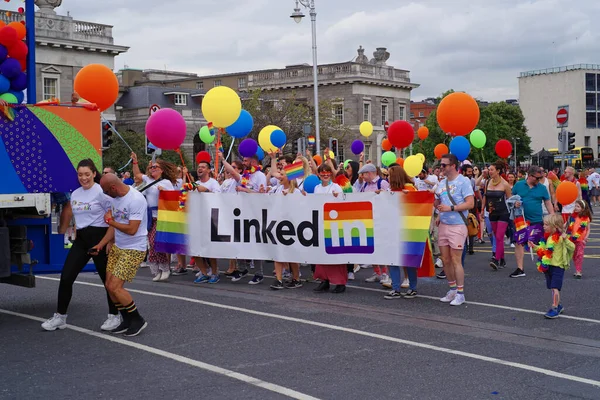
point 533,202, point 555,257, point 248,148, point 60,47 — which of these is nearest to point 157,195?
point 248,148

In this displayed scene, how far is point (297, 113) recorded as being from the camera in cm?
6197

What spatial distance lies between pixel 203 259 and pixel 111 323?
13.5 feet

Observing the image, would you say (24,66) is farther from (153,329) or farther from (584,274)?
(584,274)

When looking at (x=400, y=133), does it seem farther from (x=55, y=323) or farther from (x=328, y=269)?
(x=55, y=323)

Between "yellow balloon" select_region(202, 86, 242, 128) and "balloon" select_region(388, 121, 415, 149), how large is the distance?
419 cm

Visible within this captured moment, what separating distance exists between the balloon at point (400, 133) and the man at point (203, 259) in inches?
184

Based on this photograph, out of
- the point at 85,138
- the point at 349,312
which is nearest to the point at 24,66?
the point at 85,138

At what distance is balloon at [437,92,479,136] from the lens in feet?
40.9

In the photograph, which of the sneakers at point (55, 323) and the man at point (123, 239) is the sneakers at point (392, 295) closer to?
the man at point (123, 239)

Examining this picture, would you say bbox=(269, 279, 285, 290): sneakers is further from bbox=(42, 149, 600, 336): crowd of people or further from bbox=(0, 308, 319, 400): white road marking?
bbox=(0, 308, 319, 400): white road marking

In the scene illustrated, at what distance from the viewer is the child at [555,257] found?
360 inches

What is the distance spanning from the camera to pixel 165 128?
39.0ft

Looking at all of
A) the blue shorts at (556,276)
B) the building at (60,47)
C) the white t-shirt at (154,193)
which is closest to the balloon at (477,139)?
the white t-shirt at (154,193)

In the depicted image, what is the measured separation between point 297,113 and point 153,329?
5397cm
